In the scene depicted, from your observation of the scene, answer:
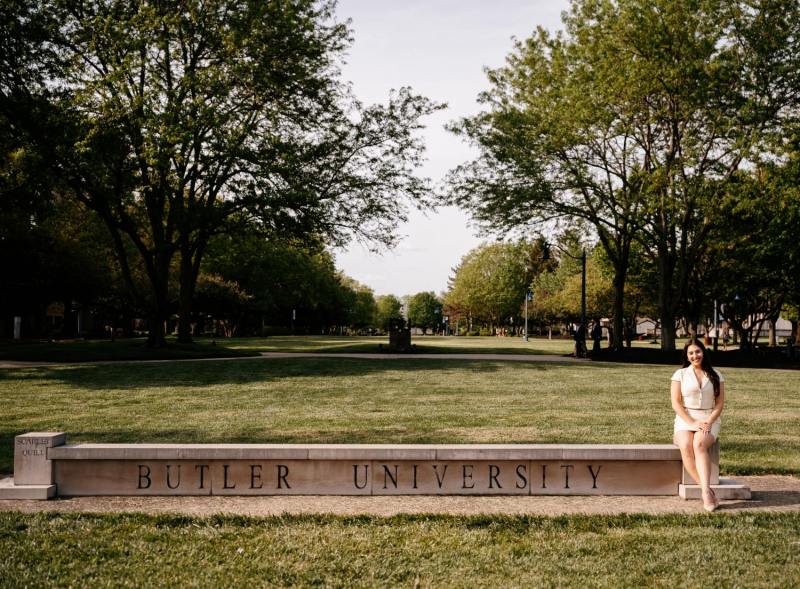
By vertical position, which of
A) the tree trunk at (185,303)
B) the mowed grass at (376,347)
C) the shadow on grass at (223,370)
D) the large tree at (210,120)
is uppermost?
the large tree at (210,120)

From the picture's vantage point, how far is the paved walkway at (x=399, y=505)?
6.44 m

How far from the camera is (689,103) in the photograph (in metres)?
25.9

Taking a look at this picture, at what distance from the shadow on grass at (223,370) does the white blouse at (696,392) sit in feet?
42.5

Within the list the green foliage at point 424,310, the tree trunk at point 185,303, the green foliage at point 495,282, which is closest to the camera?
the tree trunk at point 185,303

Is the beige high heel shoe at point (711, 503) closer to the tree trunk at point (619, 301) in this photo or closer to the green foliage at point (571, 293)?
the tree trunk at point (619, 301)

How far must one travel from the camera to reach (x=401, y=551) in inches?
210

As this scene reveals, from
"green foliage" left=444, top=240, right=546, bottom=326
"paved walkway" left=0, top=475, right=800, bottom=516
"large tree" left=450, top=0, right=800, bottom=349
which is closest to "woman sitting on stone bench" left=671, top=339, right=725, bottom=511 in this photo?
"paved walkway" left=0, top=475, right=800, bottom=516

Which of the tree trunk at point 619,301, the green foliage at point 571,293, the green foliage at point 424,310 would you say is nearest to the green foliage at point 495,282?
the green foliage at point 571,293

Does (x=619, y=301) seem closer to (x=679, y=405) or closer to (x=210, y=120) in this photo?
(x=210, y=120)

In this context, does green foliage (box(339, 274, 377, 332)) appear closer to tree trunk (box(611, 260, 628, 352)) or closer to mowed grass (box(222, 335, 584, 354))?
mowed grass (box(222, 335, 584, 354))

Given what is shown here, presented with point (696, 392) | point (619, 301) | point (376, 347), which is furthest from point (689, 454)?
point (376, 347)

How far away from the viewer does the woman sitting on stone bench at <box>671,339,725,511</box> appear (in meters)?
6.73

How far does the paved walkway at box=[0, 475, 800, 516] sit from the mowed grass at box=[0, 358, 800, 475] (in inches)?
68.6

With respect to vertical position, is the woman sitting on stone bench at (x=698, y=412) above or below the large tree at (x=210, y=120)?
below
